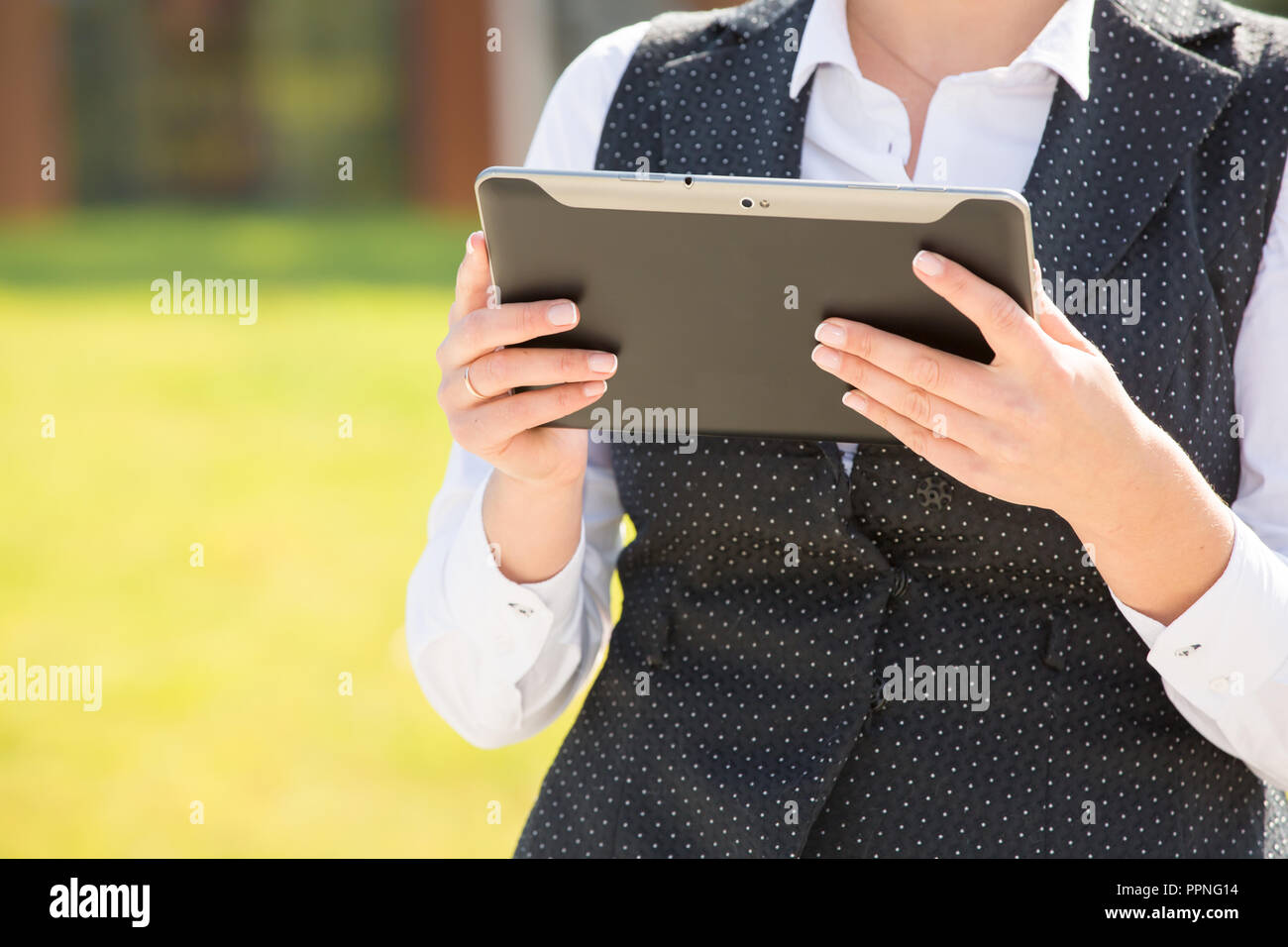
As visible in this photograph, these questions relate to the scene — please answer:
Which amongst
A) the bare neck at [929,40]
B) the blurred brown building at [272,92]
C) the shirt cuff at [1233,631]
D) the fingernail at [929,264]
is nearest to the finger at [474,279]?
the fingernail at [929,264]

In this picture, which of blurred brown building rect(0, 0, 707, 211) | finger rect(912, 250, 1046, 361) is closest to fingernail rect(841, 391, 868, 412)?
finger rect(912, 250, 1046, 361)

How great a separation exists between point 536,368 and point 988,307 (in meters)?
0.44

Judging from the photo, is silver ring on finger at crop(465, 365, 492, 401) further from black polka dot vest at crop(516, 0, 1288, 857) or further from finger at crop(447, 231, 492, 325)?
black polka dot vest at crop(516, 0, 1288, 857)

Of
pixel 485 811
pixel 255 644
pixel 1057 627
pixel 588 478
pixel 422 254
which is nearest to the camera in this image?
pixel 1057 627

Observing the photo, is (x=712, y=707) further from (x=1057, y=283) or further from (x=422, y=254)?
(x=422, y=254)

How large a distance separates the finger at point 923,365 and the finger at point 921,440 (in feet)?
0.18

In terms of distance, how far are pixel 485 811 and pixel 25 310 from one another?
713 cm

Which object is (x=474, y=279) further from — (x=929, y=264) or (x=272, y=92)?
(x=272, y=92)

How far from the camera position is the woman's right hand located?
4.30ft

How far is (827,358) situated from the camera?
1.27 metres

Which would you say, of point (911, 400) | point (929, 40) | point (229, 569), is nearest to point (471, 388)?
point (911, 400)

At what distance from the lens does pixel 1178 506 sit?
130 cm

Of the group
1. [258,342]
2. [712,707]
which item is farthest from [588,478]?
[258,342]

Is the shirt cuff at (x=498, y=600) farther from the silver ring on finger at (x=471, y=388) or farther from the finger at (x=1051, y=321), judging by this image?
the finger at (x=1051, y=321)
